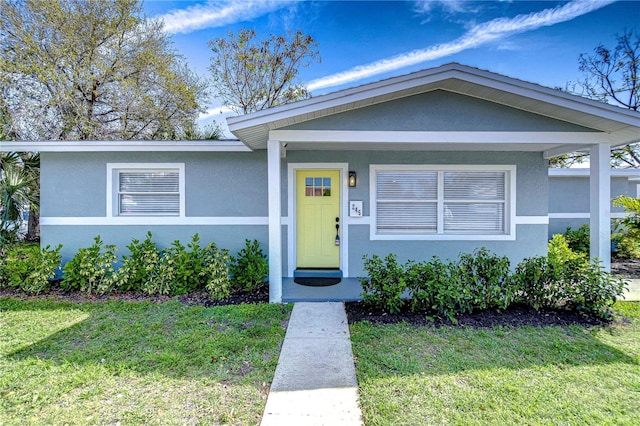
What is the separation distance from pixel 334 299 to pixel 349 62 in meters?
9.38

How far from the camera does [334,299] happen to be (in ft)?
16.4

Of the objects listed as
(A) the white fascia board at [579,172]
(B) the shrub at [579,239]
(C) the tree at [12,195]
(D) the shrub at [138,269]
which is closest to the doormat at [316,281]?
(D) the shrub at [138,269]

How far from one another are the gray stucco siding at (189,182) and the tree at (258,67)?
9.28m

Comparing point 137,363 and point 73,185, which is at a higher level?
point 73,185

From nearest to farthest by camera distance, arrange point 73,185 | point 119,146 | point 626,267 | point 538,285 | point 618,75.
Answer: point 538,285, point 119,146, point 73,185, point 626,267, point 618,75

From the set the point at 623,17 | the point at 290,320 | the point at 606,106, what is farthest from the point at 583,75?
the point at 290,320

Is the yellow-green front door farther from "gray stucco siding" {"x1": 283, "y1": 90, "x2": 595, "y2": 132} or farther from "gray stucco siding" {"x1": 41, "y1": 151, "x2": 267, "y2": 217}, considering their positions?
"gray stucco siding" {"x1": 283, "y1": 90, "x2": 595, "y2": 132}

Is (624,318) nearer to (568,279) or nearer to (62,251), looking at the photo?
(568,279)

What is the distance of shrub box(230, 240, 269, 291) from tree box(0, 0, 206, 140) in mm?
9393

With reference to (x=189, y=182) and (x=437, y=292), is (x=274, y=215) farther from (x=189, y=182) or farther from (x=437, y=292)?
(x=437, y=292)

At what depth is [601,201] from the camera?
479 centimetres

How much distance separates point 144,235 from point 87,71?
A: 29.1 ft

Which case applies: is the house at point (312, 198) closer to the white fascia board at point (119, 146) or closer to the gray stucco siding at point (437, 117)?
the white fascia board at point (119, 146)

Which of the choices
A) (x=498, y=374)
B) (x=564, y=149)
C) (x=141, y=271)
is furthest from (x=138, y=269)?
(x=564, y=149)
